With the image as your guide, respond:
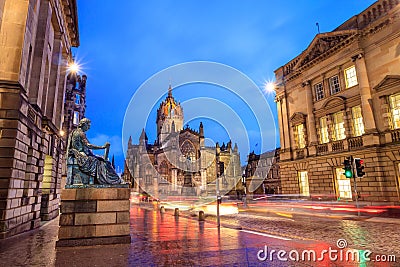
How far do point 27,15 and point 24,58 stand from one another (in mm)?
1893

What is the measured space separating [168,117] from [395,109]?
232ft

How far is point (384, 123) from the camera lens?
1747 cm

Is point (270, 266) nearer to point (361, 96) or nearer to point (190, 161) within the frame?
point (361, 96)

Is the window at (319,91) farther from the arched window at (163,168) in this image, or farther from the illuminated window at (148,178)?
the illuminated window at (148,178)

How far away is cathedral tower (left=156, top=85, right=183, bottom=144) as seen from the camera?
80750 millimetres

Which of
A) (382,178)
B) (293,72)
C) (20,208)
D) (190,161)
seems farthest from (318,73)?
(190,161)

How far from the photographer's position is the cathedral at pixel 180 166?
6538cm

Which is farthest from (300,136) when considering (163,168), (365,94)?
(163,168)

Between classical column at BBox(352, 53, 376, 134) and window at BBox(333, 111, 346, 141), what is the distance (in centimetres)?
220

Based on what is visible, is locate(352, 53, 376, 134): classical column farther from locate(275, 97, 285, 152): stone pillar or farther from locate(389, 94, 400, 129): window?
locate(275, 97, 285, 152): stone pillar

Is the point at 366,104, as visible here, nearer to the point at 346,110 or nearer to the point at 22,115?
the point at 346,110

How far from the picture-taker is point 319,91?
23125 mm

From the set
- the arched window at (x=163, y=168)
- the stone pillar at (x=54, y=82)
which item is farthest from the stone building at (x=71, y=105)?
the arched window at (x=163, y=168)

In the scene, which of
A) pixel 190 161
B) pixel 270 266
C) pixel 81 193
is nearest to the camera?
pixel 270 266
